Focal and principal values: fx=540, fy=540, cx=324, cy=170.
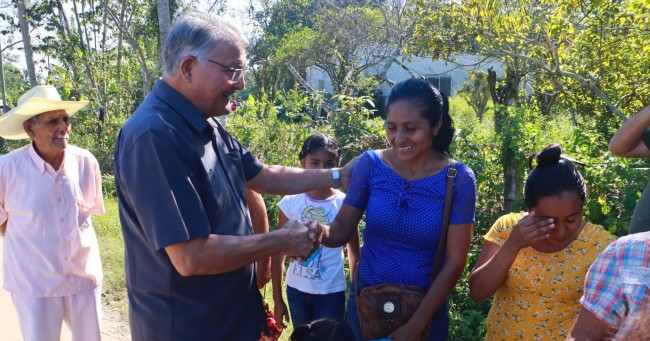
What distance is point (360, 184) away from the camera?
2.39m

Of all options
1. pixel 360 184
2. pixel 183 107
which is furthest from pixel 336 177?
pixel 183 107

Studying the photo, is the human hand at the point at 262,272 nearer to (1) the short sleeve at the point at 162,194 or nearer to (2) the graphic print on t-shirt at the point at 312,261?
(2) the graphic print on t-shirt at the point at 312,261

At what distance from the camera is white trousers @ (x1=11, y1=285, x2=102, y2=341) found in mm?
3105

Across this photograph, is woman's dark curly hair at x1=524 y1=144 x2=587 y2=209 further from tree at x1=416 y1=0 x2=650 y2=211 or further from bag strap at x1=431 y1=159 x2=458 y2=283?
tree at x1=416 y1=0 x2=650 y2=211

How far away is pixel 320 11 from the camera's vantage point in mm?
16344

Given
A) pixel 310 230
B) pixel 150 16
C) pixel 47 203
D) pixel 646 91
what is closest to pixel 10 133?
pixel 47 203

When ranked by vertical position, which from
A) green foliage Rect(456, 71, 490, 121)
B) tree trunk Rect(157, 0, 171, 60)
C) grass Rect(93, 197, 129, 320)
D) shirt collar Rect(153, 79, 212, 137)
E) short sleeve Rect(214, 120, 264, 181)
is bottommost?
grass Rect(93, 197, 129, 320)

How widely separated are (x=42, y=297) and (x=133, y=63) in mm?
13999

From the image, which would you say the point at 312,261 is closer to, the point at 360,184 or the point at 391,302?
the point at 360,184

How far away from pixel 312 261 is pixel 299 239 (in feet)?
4.34

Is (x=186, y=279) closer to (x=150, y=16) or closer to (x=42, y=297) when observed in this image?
(x=42, y=297)

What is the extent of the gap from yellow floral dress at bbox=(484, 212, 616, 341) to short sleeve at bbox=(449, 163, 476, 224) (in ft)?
1.06

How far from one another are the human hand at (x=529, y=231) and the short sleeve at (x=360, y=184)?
640 mm

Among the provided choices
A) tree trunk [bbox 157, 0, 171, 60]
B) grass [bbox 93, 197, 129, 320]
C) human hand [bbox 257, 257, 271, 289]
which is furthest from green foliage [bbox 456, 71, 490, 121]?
human hand [bbox 257, 257, 271, 289]
